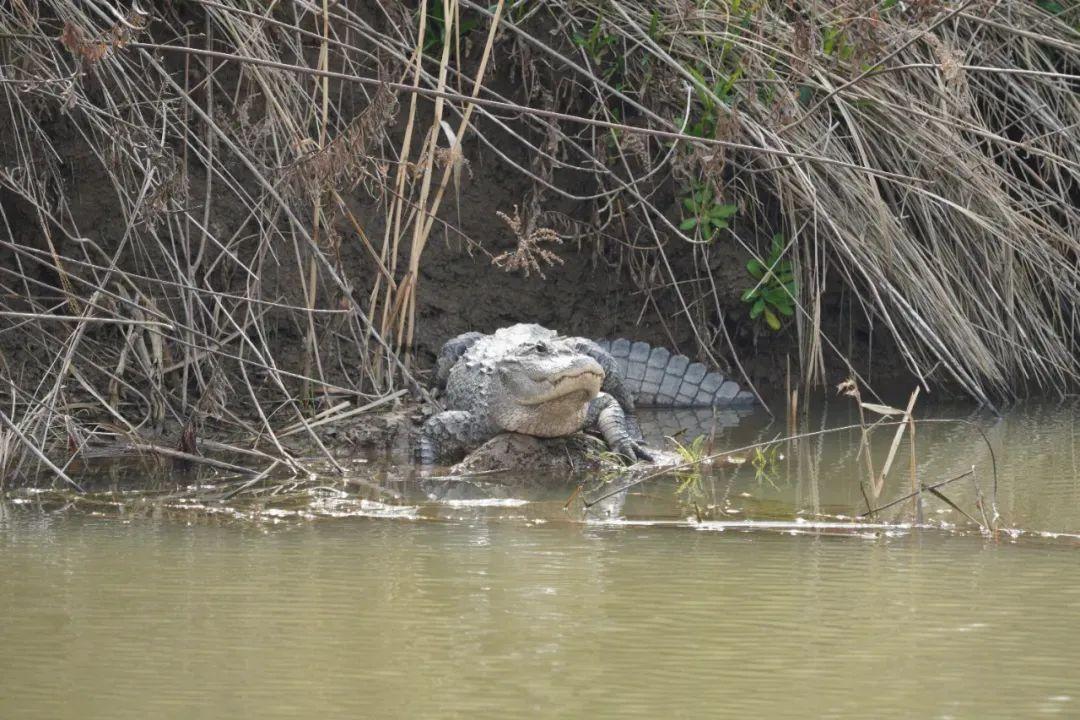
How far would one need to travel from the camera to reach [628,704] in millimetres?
2086

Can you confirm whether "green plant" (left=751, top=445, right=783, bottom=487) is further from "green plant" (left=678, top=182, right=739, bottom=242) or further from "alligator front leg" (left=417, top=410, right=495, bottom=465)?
"green plant" (left=678, top=182, right=739, bottom=242)

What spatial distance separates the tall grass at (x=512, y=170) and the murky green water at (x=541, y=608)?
3.87 ft

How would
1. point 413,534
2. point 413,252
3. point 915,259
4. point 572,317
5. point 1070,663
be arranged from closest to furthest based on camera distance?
point 1070,663, point 413,534, point 413,252, point 915,259, point 572,317

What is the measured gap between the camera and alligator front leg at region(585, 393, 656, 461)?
4.95 meters

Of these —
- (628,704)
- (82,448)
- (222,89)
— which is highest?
(222,89)

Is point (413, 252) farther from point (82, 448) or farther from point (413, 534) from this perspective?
point (413, 534)

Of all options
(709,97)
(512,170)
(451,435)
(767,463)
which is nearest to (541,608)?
(767,463)

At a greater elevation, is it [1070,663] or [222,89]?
[222,89]

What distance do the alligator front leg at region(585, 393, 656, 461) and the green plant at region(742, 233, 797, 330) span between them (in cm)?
102

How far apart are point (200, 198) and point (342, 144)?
7.11 feet

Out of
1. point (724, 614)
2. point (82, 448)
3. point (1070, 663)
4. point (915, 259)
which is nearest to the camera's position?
point (1070, 663)

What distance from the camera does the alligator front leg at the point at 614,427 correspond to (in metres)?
4.95

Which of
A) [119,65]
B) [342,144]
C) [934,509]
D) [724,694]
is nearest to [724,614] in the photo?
[724,694]

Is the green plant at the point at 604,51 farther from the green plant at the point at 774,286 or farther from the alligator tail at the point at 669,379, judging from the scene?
the alligator tail at the point at 669,379
